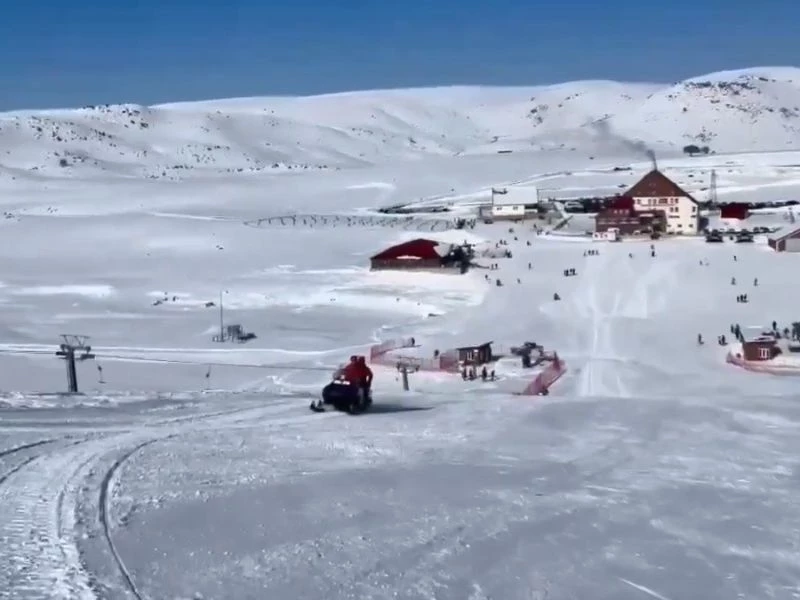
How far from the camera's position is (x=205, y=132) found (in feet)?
270

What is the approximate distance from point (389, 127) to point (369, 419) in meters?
90.7

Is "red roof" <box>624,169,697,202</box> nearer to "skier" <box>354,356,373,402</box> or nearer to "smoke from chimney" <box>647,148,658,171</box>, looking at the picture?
"smoke from chimney" <box>647,148,658,171</box>

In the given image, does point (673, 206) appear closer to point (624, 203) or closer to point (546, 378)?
point (624, 203)

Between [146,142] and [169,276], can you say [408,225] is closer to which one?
[169,276]

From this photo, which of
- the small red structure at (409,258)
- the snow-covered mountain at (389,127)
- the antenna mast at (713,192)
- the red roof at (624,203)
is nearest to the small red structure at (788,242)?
the red roof at (624,203)

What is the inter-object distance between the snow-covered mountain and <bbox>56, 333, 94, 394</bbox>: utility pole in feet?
139

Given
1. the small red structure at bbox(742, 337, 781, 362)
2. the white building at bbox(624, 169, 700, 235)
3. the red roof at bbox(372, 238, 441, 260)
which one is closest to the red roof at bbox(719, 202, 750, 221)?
the white building at bbox(624, 169, 700, 235)

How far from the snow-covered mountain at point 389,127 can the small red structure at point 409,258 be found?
3588cm

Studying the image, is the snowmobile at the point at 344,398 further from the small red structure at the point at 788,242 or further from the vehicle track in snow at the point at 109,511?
the small red structure at the point at 788,242

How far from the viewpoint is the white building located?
35.1 m

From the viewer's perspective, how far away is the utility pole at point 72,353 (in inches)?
480

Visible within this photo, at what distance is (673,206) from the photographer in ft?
116

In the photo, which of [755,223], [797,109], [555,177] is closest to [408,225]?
[755,223]

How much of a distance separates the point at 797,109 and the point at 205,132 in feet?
187
